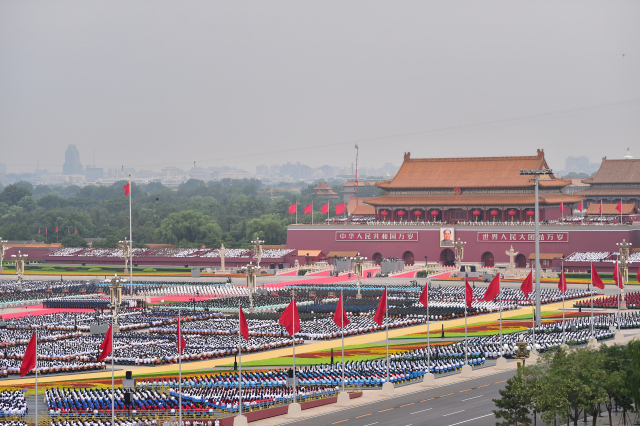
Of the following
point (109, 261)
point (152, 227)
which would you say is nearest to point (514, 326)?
point (109, 261)

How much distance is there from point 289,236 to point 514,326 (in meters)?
50.2

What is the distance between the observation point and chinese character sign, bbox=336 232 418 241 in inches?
3526

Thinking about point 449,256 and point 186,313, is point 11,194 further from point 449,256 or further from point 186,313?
point 186,313

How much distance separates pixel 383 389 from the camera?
106 ft

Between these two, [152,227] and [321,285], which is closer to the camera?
[321,285]

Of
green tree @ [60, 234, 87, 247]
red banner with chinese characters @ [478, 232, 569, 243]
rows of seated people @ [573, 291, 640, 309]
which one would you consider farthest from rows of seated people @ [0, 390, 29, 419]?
green tree @ [60, 234, 87, 247]

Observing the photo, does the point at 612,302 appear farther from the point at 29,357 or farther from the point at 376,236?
the point at 29,357

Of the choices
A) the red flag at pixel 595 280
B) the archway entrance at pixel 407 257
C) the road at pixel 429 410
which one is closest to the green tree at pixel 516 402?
the road at pixel 429 410

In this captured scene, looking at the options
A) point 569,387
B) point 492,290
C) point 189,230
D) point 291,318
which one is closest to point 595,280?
point 492,290

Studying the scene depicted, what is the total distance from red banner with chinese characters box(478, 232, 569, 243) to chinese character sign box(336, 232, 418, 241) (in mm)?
7570

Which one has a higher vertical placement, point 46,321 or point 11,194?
point 11,194

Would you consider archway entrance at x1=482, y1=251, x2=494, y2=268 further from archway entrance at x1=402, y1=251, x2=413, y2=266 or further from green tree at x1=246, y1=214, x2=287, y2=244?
green tree at x1=246, y1=214, x2=287, y2=244

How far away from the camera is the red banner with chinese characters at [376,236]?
8956cm

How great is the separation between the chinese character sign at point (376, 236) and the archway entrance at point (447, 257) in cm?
319
